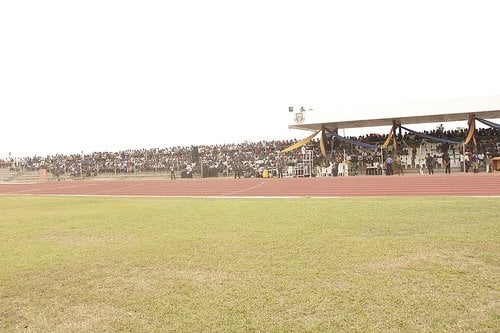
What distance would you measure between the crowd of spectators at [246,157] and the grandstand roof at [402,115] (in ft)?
4.38

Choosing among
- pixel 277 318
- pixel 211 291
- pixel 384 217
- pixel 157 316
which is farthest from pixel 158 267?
pixel 384 217

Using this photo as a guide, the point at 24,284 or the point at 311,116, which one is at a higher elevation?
the point at 311,116

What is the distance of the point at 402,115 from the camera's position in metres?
31.0

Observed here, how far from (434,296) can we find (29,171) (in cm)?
5017

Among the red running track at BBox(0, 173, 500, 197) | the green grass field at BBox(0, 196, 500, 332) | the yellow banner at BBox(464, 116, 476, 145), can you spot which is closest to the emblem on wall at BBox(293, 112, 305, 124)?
the red running track at BBox(0, 173, 500, 197)

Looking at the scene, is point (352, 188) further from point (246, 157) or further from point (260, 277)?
point (246, 157)

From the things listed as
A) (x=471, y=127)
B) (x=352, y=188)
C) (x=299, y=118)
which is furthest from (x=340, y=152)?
(x=352, y=188)

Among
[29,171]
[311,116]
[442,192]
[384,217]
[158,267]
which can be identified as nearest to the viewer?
[158,267]

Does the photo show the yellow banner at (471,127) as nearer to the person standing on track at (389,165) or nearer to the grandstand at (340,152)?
the grandstand at (340,152)

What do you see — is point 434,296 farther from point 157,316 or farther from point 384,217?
point 384,217

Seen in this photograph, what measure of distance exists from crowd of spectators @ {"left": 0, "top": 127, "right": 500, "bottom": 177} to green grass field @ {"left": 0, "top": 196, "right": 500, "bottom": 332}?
2608 cm

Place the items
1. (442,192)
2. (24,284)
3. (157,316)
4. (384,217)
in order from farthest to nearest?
(442,192) → (384,217) → (24,284) → (157,316)

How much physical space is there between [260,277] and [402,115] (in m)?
29.3

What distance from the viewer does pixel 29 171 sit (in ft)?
153
